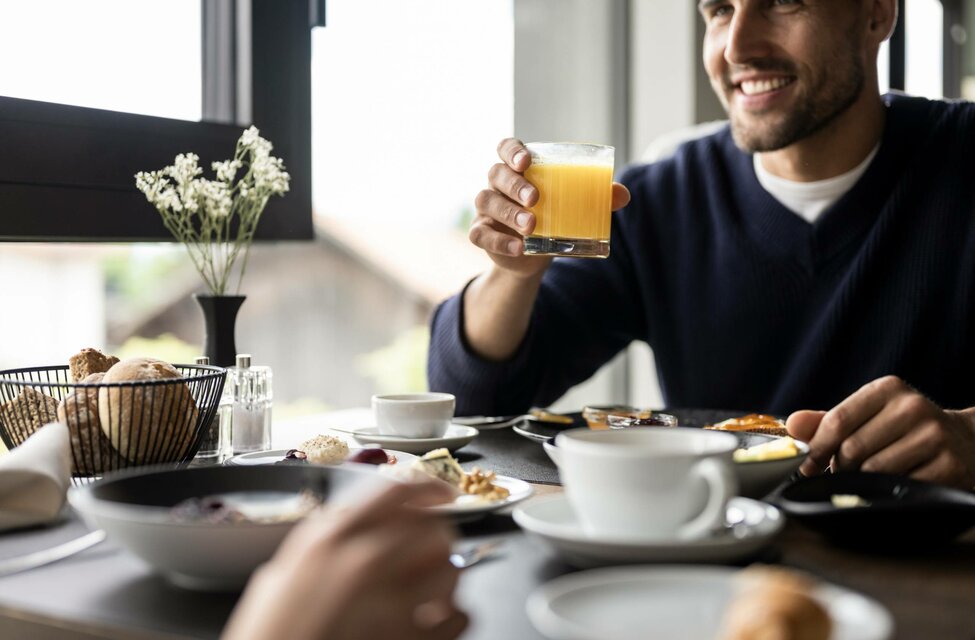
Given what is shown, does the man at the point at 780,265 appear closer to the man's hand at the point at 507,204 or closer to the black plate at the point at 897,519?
the man's hand at the point at 507,204

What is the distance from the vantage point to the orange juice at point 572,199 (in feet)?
4.55

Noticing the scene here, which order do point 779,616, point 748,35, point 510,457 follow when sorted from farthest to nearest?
point 748,35 → point 510,457 → point 779,616

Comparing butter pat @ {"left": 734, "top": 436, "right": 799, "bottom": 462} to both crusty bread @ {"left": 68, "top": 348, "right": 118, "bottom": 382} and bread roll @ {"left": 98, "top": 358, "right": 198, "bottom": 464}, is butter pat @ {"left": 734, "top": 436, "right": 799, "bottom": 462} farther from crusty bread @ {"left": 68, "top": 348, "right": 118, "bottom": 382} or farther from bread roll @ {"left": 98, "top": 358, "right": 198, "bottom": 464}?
crusty bread @ {"left": 68, "top": 348, "right": 118, "bottom": 382}

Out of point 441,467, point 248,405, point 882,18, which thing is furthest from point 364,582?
point 882,18

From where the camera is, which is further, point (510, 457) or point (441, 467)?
point (510, 457)

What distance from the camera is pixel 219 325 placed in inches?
53.8

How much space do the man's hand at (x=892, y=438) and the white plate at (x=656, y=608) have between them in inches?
17.7

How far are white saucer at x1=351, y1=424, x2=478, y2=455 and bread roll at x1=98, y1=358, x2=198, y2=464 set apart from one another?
260 mm

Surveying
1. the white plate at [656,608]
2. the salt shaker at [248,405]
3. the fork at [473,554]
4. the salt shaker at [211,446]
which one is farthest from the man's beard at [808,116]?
the white plate at [656,608]

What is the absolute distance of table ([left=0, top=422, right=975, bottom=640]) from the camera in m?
0.63

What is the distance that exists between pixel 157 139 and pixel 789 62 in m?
1.19

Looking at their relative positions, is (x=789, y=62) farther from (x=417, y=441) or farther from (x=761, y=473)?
(x=761, y=473)

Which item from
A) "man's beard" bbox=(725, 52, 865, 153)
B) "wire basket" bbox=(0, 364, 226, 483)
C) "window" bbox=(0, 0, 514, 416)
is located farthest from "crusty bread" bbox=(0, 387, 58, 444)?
"man's beard" bbox=(725, 52, 865, 153)

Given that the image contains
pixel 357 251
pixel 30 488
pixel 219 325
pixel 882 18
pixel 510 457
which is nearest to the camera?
pixel 30 488
